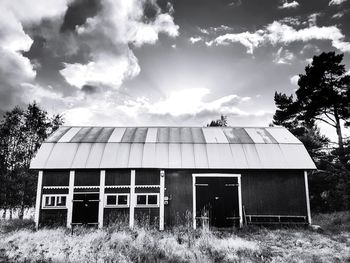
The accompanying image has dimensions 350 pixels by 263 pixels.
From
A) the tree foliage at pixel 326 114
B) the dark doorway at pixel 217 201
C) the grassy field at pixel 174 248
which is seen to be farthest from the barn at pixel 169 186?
the tree foliage at pixel 326 114

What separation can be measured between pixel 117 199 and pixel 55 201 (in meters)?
2.87

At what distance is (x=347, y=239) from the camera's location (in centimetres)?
1002

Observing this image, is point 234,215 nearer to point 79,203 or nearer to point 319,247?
point 319,247

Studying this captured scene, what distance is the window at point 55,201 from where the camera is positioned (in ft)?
40.1

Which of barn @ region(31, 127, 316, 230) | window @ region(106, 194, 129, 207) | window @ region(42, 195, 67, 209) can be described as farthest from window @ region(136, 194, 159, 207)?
window @ region(42, 195, 67, 209)

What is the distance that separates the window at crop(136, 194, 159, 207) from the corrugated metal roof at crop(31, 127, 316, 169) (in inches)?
54.4

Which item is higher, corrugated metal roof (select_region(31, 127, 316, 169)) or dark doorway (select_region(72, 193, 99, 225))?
corrugated metal roof (select_region(31, 127, 316, 169))

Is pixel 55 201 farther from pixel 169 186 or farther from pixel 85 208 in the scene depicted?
pixel 169 186

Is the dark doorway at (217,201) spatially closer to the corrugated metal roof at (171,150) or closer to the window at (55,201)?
the corrugated metal roof at (171,150)

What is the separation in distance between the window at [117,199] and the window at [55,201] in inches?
80.2

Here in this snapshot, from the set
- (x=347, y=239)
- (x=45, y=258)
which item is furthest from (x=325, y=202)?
(x=45, y=258)

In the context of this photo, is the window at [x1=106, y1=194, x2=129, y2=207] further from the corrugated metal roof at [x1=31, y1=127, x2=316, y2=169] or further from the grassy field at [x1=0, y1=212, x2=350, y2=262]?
the grassy field at [x1=0, y1=212, x2=350, y2=262]

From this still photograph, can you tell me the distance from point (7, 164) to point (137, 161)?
45.4 ft

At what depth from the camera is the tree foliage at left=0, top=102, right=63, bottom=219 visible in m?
20.0
